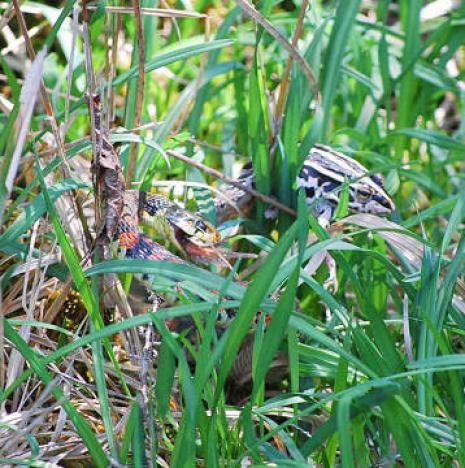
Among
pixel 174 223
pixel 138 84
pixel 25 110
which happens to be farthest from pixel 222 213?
pixel 25 110

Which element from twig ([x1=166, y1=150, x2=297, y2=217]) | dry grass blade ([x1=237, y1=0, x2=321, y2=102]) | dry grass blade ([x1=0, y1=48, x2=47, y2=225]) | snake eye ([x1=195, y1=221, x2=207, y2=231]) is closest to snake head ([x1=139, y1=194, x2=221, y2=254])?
snake eye ([x1=195, y1=221, x2=207, y2=231])

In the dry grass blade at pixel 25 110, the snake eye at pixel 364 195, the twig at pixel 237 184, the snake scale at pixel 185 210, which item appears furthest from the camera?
the snake eye at pixel 364 195

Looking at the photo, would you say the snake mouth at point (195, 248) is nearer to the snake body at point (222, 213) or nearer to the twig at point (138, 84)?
the snake body at point (222, 213)

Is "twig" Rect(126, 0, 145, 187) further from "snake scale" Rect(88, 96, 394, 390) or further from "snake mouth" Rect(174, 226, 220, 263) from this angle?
"snake mouth" Rect(174, 226, 220, 263)

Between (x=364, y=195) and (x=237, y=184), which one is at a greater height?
(x=237, y=184)

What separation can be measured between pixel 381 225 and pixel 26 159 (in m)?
0.99

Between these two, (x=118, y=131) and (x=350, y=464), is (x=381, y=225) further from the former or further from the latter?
(x=350, y=464)

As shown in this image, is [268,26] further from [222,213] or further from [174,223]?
[222,213]

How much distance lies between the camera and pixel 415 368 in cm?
186

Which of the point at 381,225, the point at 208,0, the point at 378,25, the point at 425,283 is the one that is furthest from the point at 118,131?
the point at 208,0

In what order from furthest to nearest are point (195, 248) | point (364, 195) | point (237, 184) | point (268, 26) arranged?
point (364, 195) → point (237, 184) → point (195, 248) → point (268, 26)

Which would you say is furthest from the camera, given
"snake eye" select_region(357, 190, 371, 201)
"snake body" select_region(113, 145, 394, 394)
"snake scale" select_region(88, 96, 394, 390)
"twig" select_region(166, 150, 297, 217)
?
"snake eye" select_region(357, 190, 371, 201)

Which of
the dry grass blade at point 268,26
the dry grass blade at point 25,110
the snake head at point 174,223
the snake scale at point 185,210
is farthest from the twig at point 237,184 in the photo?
the dry grass blade at point 25,110

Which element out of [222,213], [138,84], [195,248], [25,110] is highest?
[25,110]
